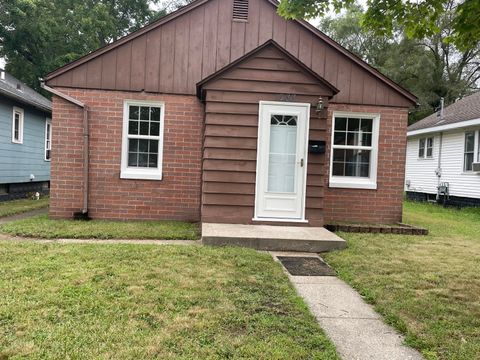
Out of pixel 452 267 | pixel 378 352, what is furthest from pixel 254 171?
pixel 378 352

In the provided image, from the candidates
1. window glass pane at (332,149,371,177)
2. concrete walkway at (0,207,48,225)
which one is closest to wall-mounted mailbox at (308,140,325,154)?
window glass pane at (332,149,371,177)

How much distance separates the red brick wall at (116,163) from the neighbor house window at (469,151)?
412 inches

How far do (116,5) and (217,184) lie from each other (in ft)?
83.8

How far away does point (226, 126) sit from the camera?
263 inches

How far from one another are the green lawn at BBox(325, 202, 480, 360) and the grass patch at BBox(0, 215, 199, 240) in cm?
271

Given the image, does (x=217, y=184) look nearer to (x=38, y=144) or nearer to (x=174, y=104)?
(x=174, y=104)

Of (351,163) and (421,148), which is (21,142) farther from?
(421,148)

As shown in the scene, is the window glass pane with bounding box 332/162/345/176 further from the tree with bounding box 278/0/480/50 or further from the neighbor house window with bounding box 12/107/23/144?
the neighbor house window with bounding box 12/107/23/144

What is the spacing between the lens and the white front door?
6.70 m

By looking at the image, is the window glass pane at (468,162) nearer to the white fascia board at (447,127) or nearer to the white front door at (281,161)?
the white fascia board at (447,127)

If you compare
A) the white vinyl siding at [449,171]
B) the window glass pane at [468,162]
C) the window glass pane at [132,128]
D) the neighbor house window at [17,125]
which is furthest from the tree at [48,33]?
the window glass pane at [468,162]

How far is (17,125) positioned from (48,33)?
37.5 feet

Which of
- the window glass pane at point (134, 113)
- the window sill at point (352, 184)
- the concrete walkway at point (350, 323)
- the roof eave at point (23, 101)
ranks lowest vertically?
the concrete walkway at point (350, 323)

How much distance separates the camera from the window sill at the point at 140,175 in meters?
7.90
